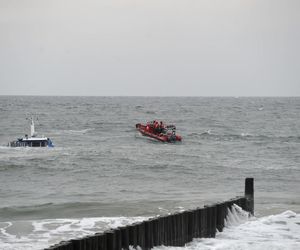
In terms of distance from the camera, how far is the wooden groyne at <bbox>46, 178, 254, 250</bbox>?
11.4 m

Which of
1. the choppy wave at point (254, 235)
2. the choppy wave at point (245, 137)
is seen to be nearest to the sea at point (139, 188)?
the choppy wave at point (254, 235)

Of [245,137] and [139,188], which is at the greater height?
[245,137]

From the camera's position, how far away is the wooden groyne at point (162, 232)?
11.4 meters

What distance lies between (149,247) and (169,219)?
86 cm

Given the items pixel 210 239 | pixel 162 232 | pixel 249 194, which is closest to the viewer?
pixel 162 232

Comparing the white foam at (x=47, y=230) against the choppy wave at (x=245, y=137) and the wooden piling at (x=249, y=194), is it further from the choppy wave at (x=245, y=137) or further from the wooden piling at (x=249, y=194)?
the choppy wave at (x=245, y=137)

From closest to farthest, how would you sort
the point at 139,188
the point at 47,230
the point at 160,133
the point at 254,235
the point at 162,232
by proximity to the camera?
the point at 162,232 → the point at 254,235 → the point at 47,230 → the point at 139,188 → the point at 160,133

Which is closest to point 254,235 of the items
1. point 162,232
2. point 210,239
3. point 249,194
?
point 210,239

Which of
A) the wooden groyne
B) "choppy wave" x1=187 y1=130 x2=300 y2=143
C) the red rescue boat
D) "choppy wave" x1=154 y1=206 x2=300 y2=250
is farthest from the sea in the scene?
"choppy wave" x1=187 y1=130 x2=300 y2=143

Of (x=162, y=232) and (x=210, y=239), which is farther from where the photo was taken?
(x=210, y=239)

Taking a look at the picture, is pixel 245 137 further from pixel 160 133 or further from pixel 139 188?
pixel 139 188

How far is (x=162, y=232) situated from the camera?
13.3 meters

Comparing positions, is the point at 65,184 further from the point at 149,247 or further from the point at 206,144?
the point at 206,144

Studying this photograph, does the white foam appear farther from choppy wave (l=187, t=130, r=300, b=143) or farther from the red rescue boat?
choppy wave (l=187, t=130, r=300, b=143)
